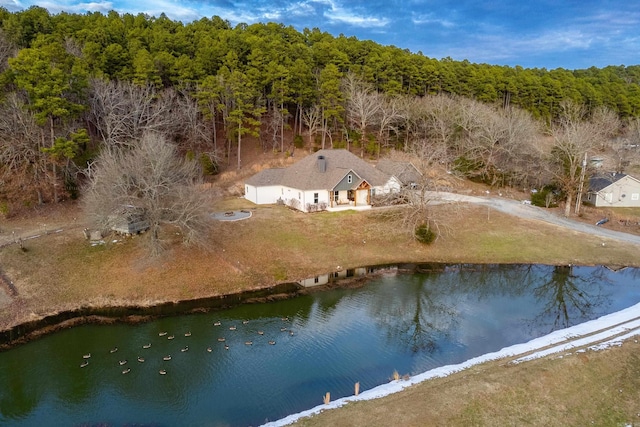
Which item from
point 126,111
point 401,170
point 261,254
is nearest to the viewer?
point 261,254

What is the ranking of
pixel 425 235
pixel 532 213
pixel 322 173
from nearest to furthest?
pixel 425 235
pixel 532 213
pixel 322 173

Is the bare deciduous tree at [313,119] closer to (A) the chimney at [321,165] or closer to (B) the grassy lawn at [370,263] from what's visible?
(A) the chimney at [321,165]

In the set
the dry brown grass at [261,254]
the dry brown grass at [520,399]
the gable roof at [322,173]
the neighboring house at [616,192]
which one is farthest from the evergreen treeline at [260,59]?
the dry brown grass at [520,399]

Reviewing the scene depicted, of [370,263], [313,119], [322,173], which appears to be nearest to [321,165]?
[322,173]

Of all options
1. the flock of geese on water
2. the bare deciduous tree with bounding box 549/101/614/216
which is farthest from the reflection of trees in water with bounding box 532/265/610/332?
the flock of geese on water

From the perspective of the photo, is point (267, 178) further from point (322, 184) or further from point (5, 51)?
point (5, 51)

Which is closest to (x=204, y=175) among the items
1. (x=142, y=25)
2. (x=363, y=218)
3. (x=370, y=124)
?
(x=363, y=218)
